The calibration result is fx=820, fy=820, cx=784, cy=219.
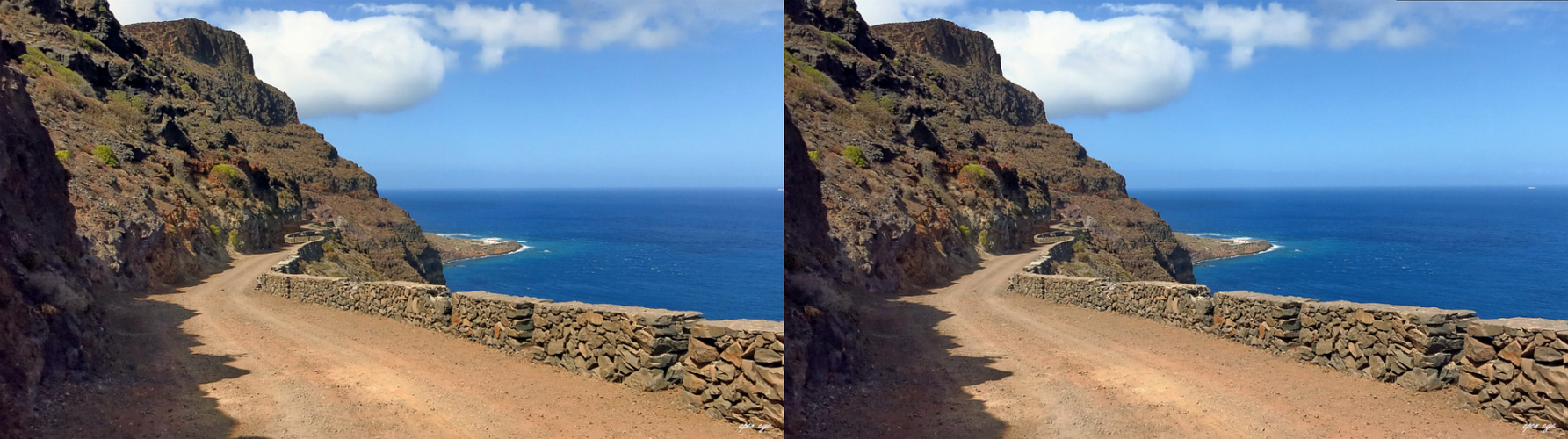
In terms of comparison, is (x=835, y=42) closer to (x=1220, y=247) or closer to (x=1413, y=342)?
(x=1413, y=342)

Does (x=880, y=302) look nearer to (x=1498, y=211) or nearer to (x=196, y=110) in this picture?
(x=196, y=110)

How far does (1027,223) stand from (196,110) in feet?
50.5

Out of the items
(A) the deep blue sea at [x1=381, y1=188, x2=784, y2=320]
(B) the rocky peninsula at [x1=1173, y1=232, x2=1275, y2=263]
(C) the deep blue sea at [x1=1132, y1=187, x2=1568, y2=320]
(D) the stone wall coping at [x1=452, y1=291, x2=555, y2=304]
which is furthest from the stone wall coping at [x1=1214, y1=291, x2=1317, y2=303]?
(B) the rocky peninsula at [x1=1173, y1=232, x2=1275, y2=263]

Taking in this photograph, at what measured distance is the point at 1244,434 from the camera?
3.54m

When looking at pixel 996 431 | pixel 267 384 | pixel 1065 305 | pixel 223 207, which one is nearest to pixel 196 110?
pixel 223 207

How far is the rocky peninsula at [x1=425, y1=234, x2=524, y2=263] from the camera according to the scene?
627 inches

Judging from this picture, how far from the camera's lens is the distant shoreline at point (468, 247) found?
52.0 feet

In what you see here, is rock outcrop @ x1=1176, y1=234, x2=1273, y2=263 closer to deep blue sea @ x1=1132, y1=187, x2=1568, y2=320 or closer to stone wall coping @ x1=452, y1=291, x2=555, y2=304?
deep blue sea @ x1=1132, y1=187, x2=1568, y2=320

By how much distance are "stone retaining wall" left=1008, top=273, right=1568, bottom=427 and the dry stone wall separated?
10.4ft

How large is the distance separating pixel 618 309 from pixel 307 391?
4.98 ft

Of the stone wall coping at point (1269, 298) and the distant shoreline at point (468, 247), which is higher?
the stone wall coping at point (1269, 298)

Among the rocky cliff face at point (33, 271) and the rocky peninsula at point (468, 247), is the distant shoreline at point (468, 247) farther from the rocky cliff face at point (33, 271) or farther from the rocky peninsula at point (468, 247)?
the rocky cliff face at point (33, 271)

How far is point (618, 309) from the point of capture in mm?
4379

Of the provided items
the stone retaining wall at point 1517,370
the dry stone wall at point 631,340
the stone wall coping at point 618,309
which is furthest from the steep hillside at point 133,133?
the stone retaining wall at point 1517,370
